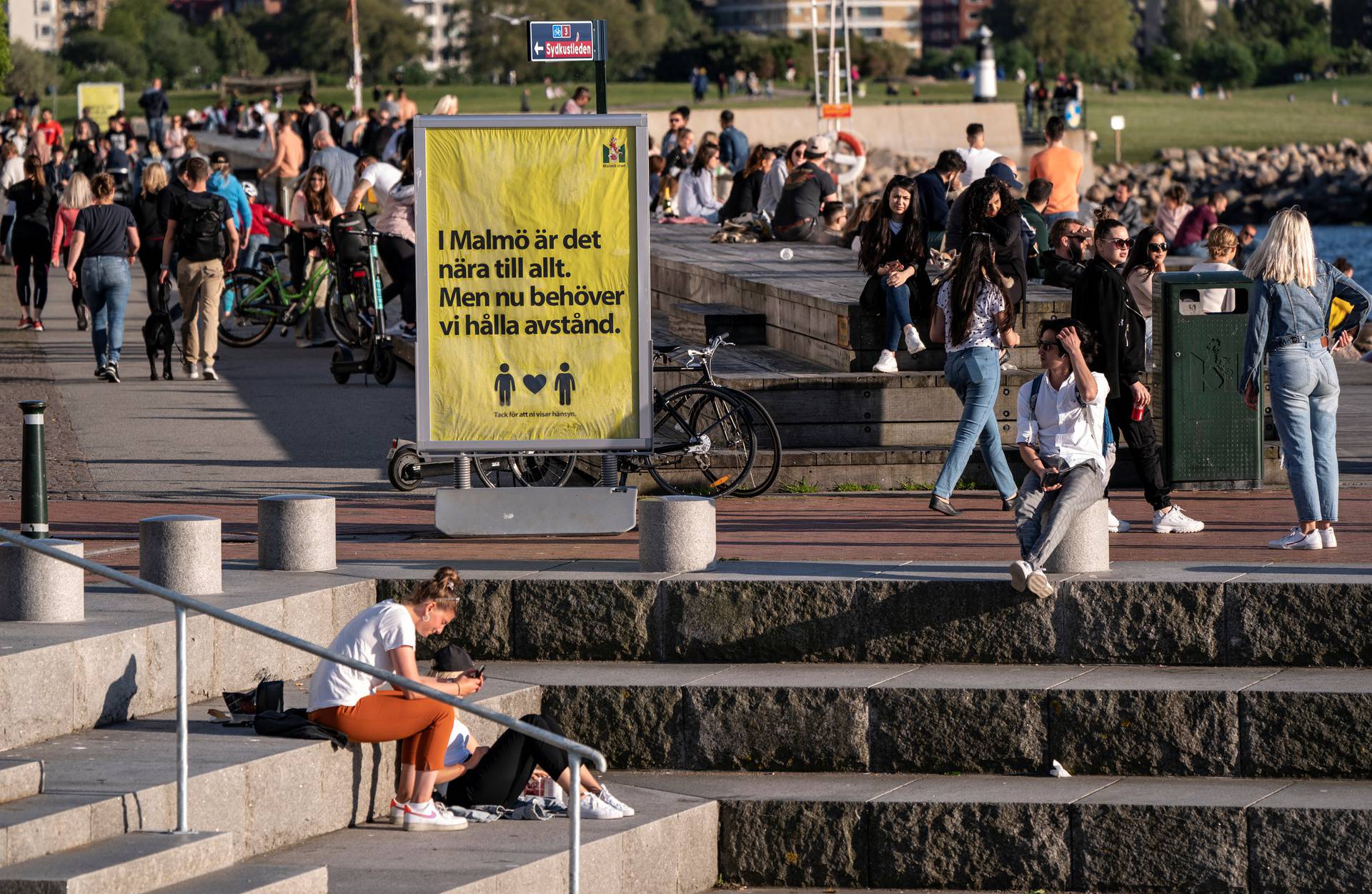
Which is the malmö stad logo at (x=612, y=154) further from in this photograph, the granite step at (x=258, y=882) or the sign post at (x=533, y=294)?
the granite step at (x=258, y=882)

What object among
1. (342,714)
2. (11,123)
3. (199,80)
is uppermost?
(199,80)

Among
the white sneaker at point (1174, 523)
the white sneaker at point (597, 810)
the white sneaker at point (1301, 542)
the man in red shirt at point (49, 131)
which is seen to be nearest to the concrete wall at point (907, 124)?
the man in red shirt at point (49, 131)

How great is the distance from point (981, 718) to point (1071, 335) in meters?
1.94

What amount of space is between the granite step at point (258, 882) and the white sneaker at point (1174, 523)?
18.1 ft

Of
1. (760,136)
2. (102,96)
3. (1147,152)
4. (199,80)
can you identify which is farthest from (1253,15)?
(102,96)

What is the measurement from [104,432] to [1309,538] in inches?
343

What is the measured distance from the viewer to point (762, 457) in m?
12.6

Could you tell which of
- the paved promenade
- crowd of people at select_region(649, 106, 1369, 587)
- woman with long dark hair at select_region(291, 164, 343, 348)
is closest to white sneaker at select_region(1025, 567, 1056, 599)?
crowd of people at select_region(649, 106, 1369, 587)

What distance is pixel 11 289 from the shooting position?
28.7 m

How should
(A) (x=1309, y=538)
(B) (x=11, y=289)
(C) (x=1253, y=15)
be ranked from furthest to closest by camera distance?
(C) (x=1253, y=15) < (B) (x=11, y=289) < (A) (x=1309, y=538)

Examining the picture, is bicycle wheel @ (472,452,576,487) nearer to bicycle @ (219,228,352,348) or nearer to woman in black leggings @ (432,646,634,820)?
woman in black leggings @ (432,646,634,820)

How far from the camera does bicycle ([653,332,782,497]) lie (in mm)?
12234

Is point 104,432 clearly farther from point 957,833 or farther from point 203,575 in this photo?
point 957,833

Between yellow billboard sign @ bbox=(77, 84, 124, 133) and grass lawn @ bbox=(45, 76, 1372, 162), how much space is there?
120 feet
